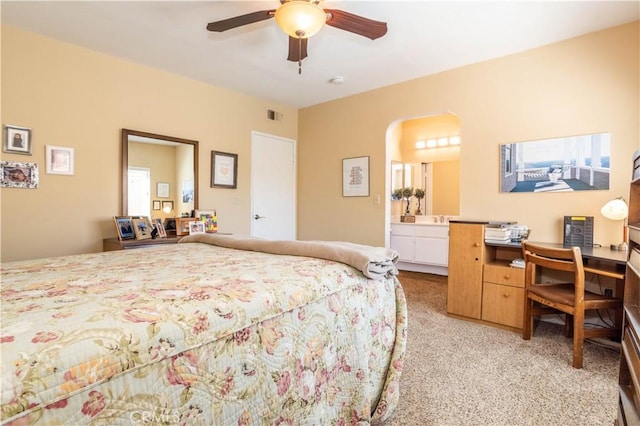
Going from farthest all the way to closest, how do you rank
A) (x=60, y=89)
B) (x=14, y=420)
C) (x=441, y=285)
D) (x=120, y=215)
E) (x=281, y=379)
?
(x=441, y=285) → (x=120, y=215) → (x=60, y=89) → (x=281, y=379) → (x=14, y=420)

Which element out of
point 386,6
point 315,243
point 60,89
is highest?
point 386,6

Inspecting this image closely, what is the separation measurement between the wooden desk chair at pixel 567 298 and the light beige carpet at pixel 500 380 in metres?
0.16

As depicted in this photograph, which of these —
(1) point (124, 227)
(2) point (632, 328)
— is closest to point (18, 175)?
(1) point (124, 227)

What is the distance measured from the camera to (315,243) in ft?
5.40

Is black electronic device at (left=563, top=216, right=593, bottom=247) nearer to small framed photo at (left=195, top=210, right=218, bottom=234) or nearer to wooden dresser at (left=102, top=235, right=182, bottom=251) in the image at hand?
small framed photo at (left=195, top=210, right=218, bottom=234)

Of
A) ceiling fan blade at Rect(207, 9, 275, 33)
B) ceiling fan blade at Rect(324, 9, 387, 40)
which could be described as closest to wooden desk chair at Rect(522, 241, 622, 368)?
ceiling fan blade at Rect(324, 9, 387, 40)

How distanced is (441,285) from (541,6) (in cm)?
315

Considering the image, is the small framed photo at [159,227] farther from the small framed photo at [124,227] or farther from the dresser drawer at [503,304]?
the dresser drawer at [503,304]

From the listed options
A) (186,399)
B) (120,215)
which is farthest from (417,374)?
(120,215)

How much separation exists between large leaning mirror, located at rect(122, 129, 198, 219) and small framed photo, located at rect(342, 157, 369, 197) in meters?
1.94

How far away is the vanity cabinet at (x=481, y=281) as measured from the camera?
2.71m

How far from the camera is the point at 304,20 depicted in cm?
190

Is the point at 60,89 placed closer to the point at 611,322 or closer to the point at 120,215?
the point at 120,215

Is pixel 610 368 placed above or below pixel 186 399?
below
